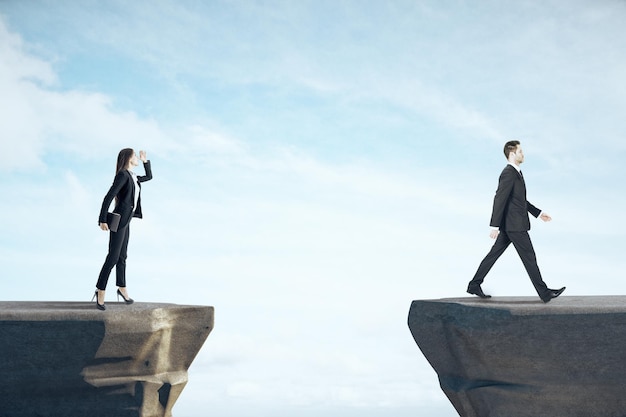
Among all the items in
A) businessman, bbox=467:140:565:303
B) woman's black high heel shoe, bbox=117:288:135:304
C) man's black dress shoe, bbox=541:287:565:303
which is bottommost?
man's black dress shoe, bbox=541:287:565:303

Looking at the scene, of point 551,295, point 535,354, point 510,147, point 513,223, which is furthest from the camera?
point 510,147

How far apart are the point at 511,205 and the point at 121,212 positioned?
4.79m

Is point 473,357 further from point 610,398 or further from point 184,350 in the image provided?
point 184,350

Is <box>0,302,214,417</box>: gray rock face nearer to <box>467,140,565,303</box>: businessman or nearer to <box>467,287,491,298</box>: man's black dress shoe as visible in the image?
<box>467,287,491,298</box>: man's black dress shoe

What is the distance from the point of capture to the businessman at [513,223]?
9141 mm

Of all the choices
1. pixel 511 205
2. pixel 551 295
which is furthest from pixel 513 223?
pixel 551 295

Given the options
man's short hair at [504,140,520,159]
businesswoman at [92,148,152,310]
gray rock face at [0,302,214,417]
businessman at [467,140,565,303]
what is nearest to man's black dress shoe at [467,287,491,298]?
businessman at [467,140,565,303]

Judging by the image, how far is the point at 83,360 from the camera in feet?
28.3

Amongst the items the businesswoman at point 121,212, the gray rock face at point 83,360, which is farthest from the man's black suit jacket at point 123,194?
the gray rock face at point 83,360

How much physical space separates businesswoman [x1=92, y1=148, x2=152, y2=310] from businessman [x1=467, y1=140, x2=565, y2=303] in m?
4.39

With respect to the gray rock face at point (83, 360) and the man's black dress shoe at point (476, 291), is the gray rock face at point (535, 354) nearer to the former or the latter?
the man's black dress shoe at point (476, 291)

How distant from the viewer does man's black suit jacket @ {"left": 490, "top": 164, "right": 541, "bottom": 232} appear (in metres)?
9.20

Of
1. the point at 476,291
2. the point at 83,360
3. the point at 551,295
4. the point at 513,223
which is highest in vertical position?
the point at 513,223

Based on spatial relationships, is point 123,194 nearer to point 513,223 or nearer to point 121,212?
point 121,212
